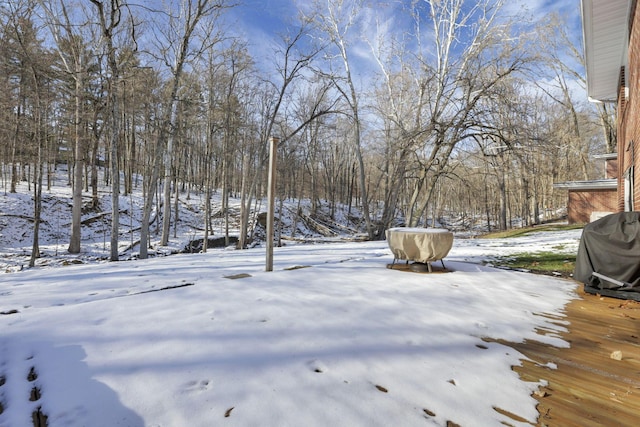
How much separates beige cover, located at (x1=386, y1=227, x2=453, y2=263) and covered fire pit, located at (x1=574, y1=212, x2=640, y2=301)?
1768 millimetres

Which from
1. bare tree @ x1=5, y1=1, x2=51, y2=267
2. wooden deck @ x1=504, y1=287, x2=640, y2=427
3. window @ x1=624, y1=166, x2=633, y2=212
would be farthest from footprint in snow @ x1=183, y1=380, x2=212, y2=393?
bare tree @ x1=5, y1=1, x2=51, y2=267

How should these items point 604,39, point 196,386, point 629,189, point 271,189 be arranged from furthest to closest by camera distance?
point 629,189
point 604,39
point 271,189
point 196,386

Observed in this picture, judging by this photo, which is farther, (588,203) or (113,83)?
(588,203)

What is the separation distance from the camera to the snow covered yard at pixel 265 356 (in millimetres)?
1486

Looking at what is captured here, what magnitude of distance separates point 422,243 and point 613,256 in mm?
2347

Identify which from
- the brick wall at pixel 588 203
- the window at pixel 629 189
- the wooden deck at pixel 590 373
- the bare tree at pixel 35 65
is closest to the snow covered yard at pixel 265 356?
the wooden deck at pixel 590 373

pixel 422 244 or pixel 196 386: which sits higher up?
pixel 422 244

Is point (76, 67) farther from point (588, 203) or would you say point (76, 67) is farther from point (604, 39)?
point (588, 203)

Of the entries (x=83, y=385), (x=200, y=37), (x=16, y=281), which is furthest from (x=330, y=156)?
(x=83, y=385)

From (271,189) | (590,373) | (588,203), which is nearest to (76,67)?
(271,189)

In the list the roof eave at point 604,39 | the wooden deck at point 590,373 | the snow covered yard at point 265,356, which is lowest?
the wooden deck at point 590,373

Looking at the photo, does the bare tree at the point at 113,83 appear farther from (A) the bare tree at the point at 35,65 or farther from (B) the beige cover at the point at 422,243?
(B) the beige cover at the point at 422,243

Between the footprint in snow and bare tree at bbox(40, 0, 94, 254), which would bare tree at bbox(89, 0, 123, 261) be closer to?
bare tree at bbox(40, 0, 94, 254)

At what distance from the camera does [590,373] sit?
1995 mm
